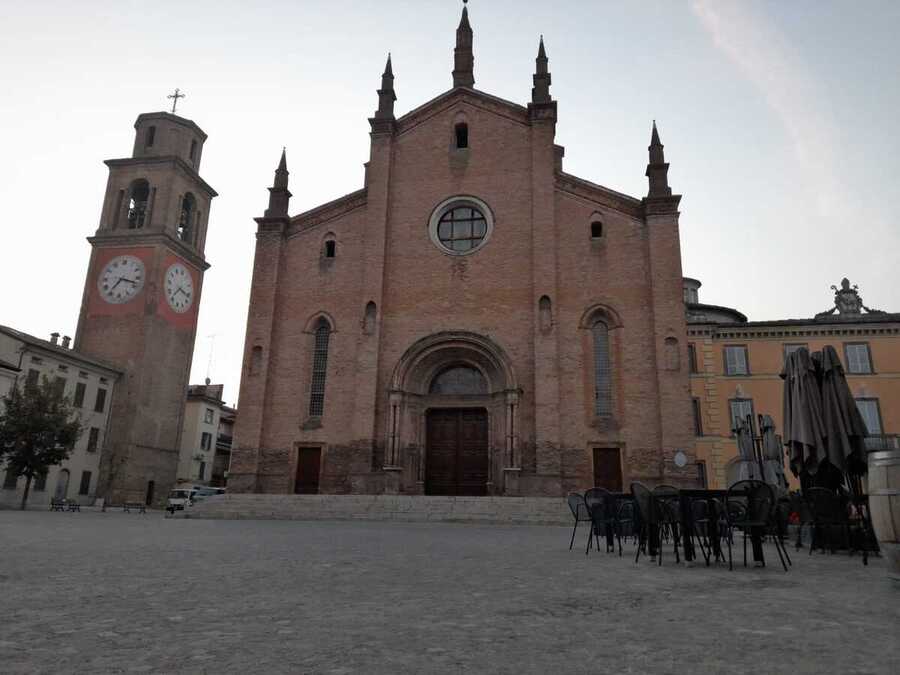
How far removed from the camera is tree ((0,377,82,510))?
25062mm

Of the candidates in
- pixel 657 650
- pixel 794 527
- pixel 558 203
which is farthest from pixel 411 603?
pixel 558 203

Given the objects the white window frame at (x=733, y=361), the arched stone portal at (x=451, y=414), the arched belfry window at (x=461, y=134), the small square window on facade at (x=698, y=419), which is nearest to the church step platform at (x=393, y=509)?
the arched stone portal at (x=451, y=414)

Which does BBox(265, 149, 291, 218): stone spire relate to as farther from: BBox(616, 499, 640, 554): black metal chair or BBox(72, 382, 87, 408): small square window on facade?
BBox(616, 499, 640, 554): black metal chair

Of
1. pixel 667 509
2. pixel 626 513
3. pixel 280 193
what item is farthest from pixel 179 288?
pixel 667 509

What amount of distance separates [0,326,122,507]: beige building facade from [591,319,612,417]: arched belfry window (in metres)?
23.1

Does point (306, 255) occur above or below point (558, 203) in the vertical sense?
below

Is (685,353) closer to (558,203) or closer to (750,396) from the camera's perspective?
(558,203)

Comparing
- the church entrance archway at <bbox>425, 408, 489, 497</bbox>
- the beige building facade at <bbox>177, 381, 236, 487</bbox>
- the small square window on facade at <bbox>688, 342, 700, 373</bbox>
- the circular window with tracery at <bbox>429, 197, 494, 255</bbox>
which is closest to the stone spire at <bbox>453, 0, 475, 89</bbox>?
the circular window with tracery at <bbox>429, 197, 494, 255</bbox>

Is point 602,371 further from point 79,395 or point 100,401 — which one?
point 100,401

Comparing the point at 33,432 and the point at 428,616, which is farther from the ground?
the point at 33,432

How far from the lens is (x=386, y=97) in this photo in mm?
24812

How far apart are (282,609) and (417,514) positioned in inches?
551

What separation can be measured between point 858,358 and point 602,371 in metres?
15.4

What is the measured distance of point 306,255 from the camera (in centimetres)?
2388
